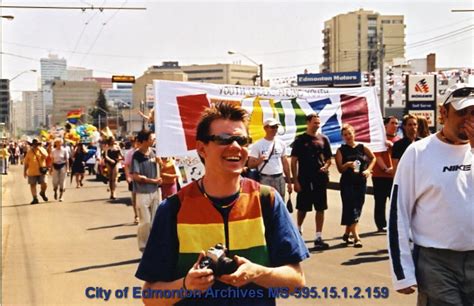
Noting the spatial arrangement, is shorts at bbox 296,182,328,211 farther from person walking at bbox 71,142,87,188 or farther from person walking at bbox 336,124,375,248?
person walking at bbox 71,142,87,188

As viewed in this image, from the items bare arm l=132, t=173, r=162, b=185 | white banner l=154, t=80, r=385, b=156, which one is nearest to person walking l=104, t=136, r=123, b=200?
white banner l=154, t=80, r=385, b=156

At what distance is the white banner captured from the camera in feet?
31.1

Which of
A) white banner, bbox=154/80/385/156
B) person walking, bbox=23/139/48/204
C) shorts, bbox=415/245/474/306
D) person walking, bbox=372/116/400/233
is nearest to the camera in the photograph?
shorts, bbox=415/245/474/306

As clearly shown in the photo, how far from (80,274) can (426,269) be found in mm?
5606

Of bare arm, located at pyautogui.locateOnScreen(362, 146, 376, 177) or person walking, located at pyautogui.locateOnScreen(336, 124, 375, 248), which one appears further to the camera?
bare arm, located at pyautogui.locateOnScreen(362, 146, 376, 177)

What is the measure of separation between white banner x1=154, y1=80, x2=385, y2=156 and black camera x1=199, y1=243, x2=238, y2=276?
6557mm

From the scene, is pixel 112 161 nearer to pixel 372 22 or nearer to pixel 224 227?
pixel 224 227

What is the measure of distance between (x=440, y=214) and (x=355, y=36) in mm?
176013

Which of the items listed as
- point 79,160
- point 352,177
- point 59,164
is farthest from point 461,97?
point 79,160

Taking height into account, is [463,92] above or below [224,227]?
above

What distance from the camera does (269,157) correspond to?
Result: 998 cm

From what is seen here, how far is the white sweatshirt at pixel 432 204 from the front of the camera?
3.87m

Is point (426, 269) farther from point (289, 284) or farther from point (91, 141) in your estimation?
point (91, 141)

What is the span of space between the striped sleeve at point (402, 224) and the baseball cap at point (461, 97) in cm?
36
